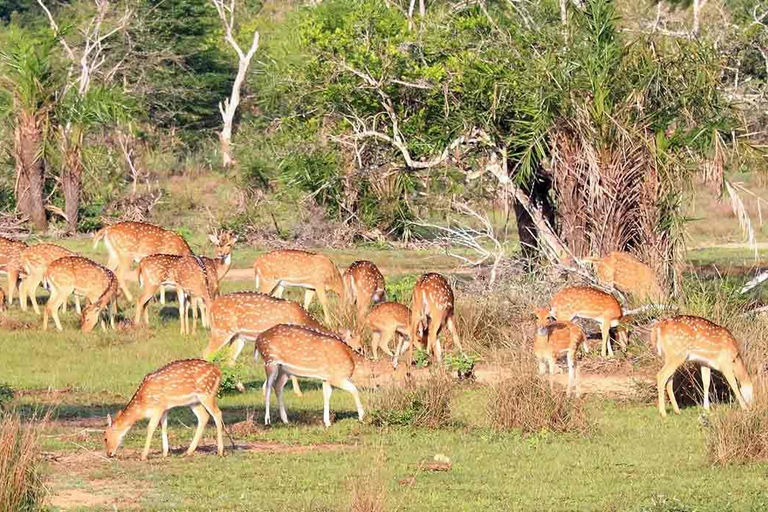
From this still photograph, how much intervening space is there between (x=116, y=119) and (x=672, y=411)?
1809 cm

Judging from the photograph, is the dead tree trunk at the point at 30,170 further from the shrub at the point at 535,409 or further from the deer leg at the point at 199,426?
the deer leg at the point at 199,426

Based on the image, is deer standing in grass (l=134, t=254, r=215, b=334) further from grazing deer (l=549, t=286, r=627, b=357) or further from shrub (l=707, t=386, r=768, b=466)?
shrub (l=707, t=386, r=768, b=466)

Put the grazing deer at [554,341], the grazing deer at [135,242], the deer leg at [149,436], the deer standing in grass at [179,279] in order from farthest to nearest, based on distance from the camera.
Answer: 1. the grazing deer at [135,242]
2. the deer standing in grass at [179,279]
3. the grazing deer at [554,341]
4. the deer leg at [149,436]

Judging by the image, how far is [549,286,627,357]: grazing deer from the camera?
18.3 meters

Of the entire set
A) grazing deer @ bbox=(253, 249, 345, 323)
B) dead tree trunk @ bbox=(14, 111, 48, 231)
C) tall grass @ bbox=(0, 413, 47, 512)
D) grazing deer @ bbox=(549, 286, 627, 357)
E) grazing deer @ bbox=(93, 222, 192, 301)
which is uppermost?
dead tree trunk @ bbox=(14, 111, 48, 231)

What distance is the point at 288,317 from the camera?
56.6ft

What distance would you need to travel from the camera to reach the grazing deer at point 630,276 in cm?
1905

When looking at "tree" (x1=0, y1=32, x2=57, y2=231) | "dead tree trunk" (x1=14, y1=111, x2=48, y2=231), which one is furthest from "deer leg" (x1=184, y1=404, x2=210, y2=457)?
"dead tree trunk" (x1=14, y1=111, x2=48, y2=231)

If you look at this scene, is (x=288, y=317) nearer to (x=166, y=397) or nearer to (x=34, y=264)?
(x=166, y=397)

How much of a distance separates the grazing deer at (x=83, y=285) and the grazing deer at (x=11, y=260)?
2.06 m

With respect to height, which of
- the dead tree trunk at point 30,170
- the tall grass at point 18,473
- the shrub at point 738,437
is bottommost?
the shrub at point 738,437

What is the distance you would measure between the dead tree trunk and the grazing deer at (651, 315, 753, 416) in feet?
59.0

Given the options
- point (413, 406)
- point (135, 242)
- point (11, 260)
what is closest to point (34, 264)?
point (11, 260)

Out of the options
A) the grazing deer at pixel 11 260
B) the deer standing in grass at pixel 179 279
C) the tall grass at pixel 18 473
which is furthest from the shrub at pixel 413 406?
the grazing deer at pixel 11 260
